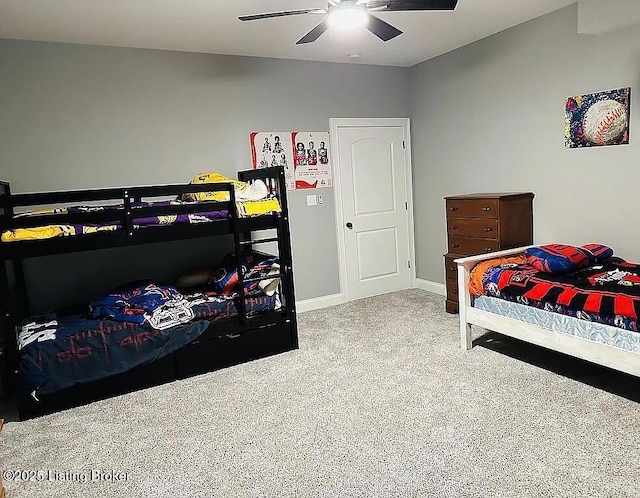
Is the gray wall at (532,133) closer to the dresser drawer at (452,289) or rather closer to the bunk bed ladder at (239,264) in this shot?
the dresser drawer at (452,289)

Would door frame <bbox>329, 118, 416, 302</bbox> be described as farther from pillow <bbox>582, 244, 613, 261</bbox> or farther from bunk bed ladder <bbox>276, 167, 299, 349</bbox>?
pillow <bbox>582, 244, 613, 261</bbox>

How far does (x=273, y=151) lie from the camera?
457 cm

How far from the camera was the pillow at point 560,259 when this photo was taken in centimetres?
317

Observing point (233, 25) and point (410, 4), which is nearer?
point (410, 4)

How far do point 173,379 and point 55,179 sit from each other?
1.84 meters

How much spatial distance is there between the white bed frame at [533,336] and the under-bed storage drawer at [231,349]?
1.35m

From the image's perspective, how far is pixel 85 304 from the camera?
12.2 feet

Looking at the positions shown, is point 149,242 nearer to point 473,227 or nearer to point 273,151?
point 273,151

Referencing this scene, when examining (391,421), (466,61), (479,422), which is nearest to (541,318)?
(479,422)

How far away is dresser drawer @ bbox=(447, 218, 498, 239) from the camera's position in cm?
398

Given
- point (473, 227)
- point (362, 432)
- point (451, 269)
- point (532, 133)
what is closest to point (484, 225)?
point (473, 227)

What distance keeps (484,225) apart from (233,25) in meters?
2.55

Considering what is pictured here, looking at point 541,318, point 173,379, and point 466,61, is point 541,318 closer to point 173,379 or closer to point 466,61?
point 173,379

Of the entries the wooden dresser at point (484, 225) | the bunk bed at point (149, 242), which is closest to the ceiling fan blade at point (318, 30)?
the bunk bed at point (149, 242)
